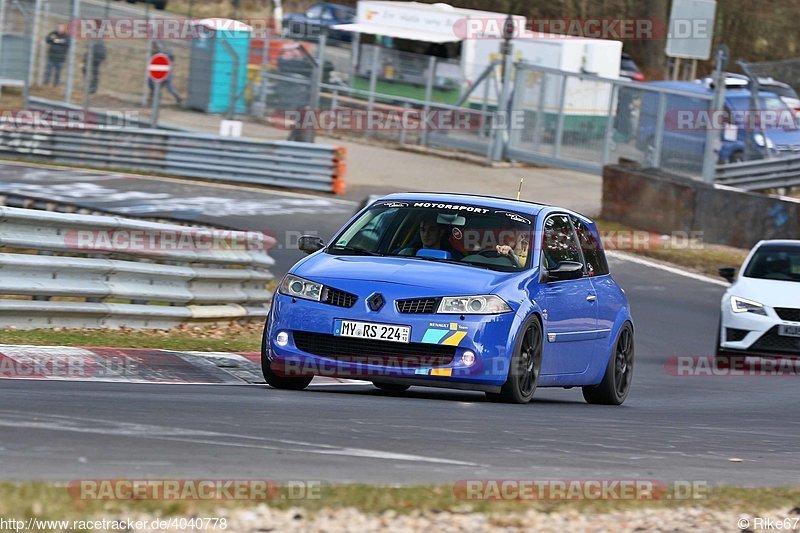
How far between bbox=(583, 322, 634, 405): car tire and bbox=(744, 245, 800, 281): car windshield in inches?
188

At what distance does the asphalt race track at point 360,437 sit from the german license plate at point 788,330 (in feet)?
13.5

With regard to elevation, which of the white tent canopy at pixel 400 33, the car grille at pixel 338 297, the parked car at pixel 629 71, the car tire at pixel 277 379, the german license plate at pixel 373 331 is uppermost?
the white tent canopy at pixel 400 33

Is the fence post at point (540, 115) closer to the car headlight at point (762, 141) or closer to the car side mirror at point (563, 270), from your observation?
the car headlight at point (762, 141)

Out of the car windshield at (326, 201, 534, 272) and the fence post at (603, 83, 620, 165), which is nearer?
the car windshield at (326, 201, 534, 272)

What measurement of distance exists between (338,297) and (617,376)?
3199 millimetres

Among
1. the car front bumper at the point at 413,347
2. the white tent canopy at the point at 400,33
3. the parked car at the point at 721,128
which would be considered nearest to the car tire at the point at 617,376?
the car front bumper at the point at 413,347

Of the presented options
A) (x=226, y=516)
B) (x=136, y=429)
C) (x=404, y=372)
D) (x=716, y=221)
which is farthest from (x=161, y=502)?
(x=716, y=221)

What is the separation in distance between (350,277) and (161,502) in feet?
13.8

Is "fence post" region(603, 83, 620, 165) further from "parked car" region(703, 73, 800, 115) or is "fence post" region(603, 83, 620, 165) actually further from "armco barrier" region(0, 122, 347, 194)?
"armco barrier" region(0, 122, 347, 194)

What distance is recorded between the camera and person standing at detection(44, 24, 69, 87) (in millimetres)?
35438

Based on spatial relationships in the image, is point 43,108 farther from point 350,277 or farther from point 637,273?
point 350,277

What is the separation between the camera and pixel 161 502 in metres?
5.33

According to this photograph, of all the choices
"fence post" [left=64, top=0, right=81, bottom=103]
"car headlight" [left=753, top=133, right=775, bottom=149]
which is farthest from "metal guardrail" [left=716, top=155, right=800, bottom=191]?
"fence post" [left=64, top=0, right=81, bottom=103]

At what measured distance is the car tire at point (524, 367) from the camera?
9.56 metres
